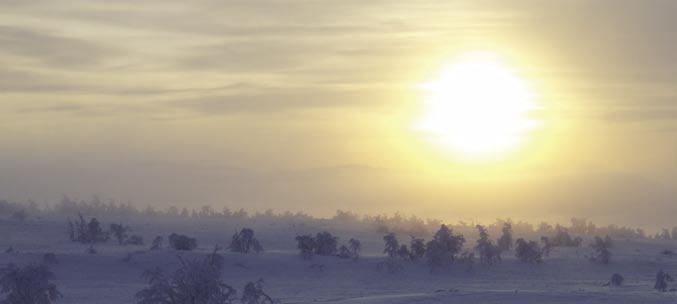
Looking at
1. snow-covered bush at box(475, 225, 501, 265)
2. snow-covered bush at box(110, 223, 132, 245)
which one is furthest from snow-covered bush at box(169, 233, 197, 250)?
snow-covered bush at box(475, 225, 501, 265)

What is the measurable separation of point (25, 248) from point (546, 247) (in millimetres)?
22308

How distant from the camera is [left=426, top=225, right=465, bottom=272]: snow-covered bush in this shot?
54.5m

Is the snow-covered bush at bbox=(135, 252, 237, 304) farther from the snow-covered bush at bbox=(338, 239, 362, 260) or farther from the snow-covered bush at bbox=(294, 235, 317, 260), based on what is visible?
the snow-covered bush at bbox=(338, 239, 362, 260)

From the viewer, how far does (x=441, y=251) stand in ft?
180

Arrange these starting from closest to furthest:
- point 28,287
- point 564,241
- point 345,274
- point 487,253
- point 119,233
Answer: point 28,287 < point 345,274 < point 487,253 < point 119,233 < point 564,241

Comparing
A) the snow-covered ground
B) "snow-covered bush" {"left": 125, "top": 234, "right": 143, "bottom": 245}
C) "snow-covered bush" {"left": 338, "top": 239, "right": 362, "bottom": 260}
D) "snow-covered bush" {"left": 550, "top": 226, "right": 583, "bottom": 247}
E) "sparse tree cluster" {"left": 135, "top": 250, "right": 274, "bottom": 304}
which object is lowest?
"sparse tree cluster" {"left": 135, "top": 250, "right": 274, "bottom": 304}

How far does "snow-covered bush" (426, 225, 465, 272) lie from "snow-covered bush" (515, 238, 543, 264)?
9.02 feet

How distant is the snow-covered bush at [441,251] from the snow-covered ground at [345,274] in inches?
22.4

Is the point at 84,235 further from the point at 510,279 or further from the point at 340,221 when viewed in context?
the point at 340,221

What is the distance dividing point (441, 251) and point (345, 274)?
517 centimetres

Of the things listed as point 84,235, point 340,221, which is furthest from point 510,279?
point 340,221

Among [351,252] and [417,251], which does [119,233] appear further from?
[417,251]

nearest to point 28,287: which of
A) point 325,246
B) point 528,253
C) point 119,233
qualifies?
point 325,246

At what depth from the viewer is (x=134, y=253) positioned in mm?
52281
